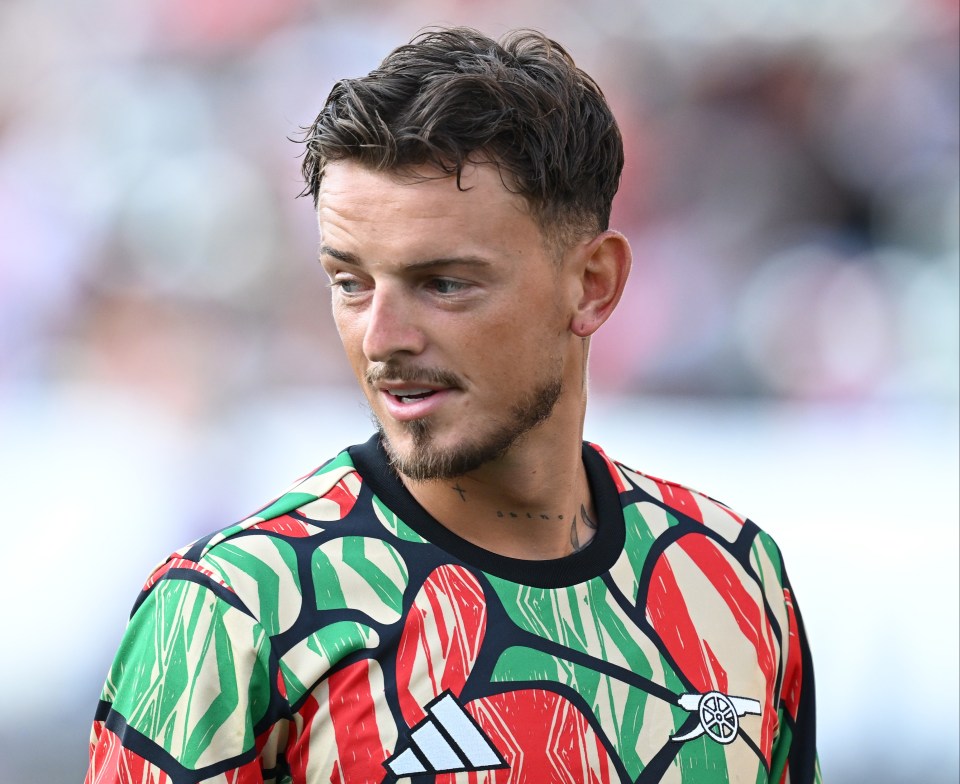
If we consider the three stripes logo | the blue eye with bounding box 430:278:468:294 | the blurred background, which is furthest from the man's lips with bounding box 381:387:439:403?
the blurred background

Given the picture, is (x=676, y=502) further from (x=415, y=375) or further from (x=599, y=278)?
(x=415, y=375)

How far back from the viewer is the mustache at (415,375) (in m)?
1.36

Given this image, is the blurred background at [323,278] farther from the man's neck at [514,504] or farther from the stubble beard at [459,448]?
the stubble beard at [459,448]

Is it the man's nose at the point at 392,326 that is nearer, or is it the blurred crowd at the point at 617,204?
the man's nose at the point at 392,326

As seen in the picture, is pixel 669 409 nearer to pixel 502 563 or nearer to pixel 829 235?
pixel 829 235

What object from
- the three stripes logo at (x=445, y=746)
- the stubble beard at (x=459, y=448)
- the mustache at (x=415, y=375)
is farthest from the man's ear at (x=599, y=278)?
the three stripes logo at (x=445, y=746)

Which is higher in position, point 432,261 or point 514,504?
point 432,261

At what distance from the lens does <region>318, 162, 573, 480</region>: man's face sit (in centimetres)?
135

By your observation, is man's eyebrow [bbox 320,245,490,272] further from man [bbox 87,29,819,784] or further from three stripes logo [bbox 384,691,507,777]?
three stripes logo [bbox 384,691,507,777]

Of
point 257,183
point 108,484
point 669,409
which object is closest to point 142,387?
point 108,484

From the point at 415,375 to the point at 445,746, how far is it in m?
0.42

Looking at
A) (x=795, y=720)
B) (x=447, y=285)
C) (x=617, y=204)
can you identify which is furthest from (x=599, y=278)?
(x=617, y=204)

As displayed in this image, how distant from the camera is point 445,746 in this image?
132cm

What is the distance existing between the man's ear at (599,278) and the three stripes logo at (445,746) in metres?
0.50
